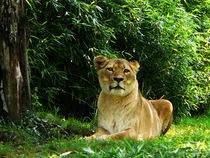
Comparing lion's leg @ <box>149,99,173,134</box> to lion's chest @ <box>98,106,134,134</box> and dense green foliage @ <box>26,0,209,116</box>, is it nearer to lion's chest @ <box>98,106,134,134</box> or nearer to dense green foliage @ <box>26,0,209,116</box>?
dense green foliage @ <box>26,0,209,116</box>

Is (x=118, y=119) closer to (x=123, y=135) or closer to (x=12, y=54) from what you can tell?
(x=123, y=135)

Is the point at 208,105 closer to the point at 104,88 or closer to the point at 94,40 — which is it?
the point at 94,40

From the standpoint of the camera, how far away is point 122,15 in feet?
21.1

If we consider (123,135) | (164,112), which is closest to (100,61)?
(123,135)

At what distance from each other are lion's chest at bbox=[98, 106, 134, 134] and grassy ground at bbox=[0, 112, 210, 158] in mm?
480

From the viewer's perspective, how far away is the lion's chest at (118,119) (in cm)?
489

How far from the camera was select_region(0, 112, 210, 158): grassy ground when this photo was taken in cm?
343

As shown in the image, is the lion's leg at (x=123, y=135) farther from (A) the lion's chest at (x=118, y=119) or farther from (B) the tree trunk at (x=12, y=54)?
(B) the tree trunk at (x=12, y=54)

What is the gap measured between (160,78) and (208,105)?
8.73 ft

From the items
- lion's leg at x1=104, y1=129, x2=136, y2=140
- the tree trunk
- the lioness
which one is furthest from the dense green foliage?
lion's leg at x1=104, y1=129, x2=136, y2=140

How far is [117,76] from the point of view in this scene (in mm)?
4695

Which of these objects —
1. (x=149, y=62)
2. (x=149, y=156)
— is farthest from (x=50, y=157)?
(x=149, y=62)

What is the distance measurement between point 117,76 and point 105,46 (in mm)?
1649

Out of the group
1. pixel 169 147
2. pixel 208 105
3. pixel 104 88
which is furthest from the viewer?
pixel 208 105
